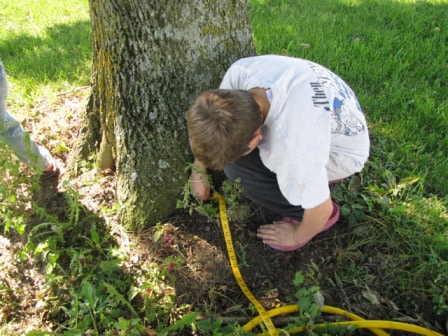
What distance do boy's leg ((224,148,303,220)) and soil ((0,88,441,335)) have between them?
7.7 inches

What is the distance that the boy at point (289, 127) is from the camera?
5.34ft

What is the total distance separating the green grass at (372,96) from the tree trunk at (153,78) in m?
0.47

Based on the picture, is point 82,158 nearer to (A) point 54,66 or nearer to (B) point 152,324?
(B) point 152,324

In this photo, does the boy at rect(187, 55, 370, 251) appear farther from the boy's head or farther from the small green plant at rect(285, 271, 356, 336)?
the small green plant at rect(285, 271, 356, 336)

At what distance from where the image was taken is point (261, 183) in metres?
2.20

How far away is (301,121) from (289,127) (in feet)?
0.20

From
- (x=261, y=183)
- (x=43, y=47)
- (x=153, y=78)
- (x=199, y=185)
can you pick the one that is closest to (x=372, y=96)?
(x=261, y=183)

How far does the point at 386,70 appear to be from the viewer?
343cm

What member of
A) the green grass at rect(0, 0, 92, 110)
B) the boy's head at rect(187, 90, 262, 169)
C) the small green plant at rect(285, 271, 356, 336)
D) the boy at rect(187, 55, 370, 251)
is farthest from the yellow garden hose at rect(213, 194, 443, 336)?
the green grass at rect(0, 0, 92, 110)

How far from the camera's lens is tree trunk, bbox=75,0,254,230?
1.90 metres

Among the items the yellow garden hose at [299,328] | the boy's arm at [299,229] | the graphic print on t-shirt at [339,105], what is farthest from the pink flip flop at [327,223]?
the graphic print on t-shirt at [339,105]

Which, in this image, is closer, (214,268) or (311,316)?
(311,316)

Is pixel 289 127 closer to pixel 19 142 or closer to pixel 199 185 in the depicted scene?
pixel 199 185

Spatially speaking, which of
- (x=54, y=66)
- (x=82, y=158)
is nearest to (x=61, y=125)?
(x=82, y=158)
